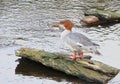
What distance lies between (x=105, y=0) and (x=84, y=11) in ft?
13.3

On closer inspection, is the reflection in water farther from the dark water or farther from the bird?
the bird

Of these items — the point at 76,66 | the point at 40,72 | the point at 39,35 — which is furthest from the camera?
the point at 39,35

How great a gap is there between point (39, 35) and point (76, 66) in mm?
5216

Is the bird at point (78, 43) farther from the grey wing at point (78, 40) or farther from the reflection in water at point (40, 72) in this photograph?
the reflection in water at point (40, 72)

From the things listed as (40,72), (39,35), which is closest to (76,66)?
(40,72)

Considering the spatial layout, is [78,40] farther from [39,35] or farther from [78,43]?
[39,35]

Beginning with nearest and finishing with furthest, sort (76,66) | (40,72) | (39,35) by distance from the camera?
1. (76,66)
2. (40,72)
3. (39,35)

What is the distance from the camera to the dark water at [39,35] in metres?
13.3

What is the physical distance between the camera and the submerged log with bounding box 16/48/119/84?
→ 12.4 metres

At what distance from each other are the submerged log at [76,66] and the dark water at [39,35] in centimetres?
30

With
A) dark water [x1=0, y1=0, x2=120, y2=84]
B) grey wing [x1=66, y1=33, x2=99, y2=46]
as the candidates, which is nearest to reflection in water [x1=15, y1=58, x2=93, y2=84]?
dark water [x1=0, y1=0, x2=120, y2=84]

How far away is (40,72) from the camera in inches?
535

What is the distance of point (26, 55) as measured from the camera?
13727 millimetres

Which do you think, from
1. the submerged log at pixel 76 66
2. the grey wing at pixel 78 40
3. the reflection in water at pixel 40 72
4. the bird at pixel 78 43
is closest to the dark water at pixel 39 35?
the reflection in water at pixel 40 72
